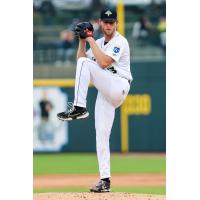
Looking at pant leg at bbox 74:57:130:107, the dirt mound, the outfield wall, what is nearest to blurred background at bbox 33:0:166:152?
the outfield wall

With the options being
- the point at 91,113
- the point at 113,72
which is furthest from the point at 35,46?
the point at 113,72

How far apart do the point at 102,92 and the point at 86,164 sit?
7.51 meters

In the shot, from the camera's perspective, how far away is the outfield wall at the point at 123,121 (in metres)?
15.2

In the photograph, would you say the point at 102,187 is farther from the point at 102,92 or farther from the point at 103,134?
the point at 102,92

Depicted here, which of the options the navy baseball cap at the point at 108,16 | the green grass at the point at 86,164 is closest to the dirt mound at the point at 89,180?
the green grass at the point at 86,164

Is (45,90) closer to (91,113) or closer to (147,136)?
(91,113)

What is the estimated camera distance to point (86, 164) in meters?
13.3

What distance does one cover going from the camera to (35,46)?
53.4 feet

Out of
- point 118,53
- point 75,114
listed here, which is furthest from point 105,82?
point 75,114

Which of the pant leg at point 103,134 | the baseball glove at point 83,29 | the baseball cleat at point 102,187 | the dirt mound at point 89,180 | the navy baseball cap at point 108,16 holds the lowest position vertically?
the dirt mound at point 89,180

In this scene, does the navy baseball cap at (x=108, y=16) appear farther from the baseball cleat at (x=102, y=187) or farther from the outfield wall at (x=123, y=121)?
the outfield wall at (x=123, y=121)

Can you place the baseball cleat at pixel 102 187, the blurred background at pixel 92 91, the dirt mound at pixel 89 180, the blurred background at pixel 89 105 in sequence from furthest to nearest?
1. the blurred background at pixel 89 105
2. the blurred background at pixel 92 91
3. the dirt mound at pixel 89 180
4. the baseball cleat at pixel 102 187
